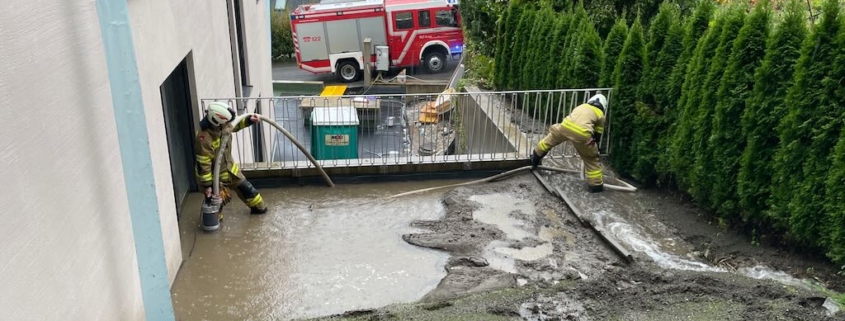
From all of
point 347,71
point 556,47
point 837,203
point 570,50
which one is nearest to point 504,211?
point 837,203

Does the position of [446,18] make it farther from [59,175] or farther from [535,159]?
[59,175]

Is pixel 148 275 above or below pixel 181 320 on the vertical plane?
above

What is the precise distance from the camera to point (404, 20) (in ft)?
80.7

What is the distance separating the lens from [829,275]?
556cm

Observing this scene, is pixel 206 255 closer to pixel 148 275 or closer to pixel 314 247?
pixel 314 247

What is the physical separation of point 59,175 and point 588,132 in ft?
18.7

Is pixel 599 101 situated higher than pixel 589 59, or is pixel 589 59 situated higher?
pixel 589 59

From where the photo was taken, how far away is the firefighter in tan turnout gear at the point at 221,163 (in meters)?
6.51

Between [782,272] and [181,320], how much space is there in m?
5.09

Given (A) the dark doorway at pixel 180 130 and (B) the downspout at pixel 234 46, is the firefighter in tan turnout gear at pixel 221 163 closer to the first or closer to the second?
(A) the dark doorway at pixel 180 130

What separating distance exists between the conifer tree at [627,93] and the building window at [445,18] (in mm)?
16611

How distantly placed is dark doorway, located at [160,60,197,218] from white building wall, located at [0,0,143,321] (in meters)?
2.59

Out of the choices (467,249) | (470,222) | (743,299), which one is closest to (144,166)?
(467,249)

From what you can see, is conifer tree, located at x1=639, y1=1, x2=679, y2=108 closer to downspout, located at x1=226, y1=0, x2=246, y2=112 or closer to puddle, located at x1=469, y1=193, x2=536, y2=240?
puddle, located at x1=469, y1=193, x2=536, y2=240
